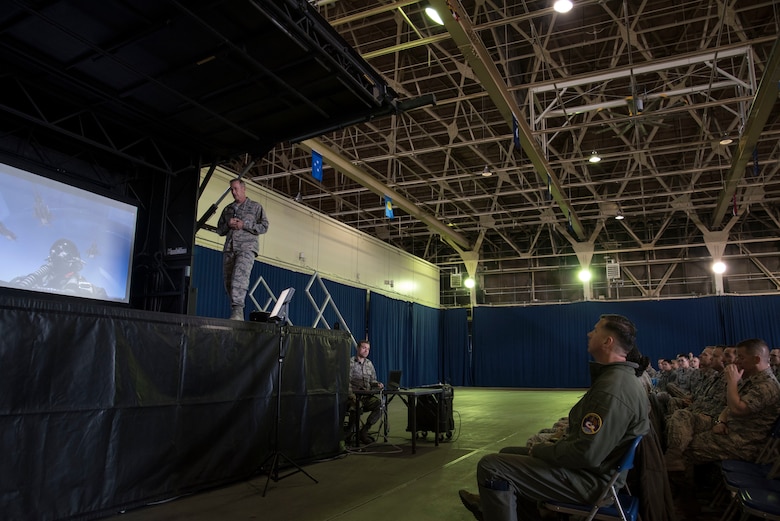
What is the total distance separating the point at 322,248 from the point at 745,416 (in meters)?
11.8

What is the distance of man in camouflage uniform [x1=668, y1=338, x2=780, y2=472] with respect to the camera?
329 cm

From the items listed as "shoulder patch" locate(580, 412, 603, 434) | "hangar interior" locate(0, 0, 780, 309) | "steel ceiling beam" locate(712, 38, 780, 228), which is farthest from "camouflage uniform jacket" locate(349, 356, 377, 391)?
"steel ceiling beam" locate(712, 38, 780, 228)

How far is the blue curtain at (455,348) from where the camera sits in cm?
2119

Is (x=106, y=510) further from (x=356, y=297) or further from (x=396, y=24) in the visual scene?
(x=356, y=297)

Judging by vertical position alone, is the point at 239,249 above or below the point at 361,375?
above

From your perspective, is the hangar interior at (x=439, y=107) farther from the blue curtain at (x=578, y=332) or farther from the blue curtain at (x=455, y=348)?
the blue curtain at (x=455, y=348)

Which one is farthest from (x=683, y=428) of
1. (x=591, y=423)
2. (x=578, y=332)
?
(x=578, y=332)

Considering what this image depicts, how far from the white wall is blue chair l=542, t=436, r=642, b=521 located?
9714 millimetres

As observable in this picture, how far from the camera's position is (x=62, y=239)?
207 inches

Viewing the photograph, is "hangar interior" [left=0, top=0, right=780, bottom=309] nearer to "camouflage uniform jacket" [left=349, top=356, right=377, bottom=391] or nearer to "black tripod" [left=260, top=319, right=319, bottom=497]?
"black tripod" [left=260, top=319, right=319, bottom=497]

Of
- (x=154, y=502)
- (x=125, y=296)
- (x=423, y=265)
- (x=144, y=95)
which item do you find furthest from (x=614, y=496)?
(x=423, y=265)

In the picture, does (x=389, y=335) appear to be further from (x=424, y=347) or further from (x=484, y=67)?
(x=484, y=67)

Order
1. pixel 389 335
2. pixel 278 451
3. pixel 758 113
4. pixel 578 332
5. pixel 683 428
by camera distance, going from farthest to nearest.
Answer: pixel 578 332 → pixel 389 335 → pixel 758 113 → pixel 278 451 → pixel 683 428

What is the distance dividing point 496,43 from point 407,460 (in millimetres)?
7010
